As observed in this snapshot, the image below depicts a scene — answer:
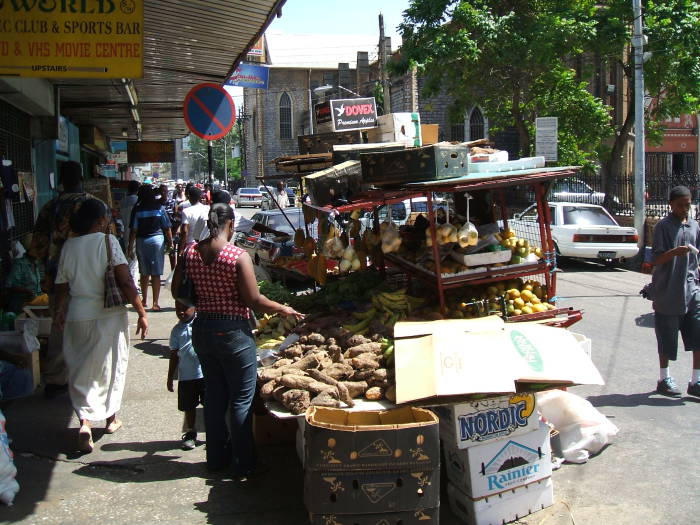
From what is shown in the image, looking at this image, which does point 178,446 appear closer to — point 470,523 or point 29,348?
point 29,348

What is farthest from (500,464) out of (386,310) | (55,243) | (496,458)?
(55,243)

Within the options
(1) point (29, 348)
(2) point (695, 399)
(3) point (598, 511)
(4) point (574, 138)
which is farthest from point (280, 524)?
(4) point (574, 138)

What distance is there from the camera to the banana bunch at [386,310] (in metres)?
5.58

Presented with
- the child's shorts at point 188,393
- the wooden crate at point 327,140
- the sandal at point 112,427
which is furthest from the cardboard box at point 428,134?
the sandal at point 112,427

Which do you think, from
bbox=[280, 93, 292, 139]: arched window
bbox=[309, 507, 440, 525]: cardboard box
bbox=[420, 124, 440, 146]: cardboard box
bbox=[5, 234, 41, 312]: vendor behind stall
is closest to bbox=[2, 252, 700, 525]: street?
bbox=[309, 507, 440, 525]: cardboard box

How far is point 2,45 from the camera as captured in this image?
574cm

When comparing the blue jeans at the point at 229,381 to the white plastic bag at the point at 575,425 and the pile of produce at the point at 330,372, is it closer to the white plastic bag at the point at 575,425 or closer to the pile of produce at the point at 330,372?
the pile of produce at the point at 330,372

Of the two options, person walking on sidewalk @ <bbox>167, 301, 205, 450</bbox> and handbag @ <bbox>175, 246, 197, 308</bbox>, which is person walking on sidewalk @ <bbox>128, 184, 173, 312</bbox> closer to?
person walking on sidewalk @ <bbox>167, 301, 205, 450</bbox>

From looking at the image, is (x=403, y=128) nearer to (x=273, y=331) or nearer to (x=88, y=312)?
(x=273, y=331)

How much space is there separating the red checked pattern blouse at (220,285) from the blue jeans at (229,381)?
0.09 meters

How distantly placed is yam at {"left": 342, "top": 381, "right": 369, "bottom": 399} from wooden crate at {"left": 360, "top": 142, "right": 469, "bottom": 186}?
1636mm

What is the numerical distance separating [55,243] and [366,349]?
3.24 metres

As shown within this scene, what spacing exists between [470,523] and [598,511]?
0.86 metres

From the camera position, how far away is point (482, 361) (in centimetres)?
419
